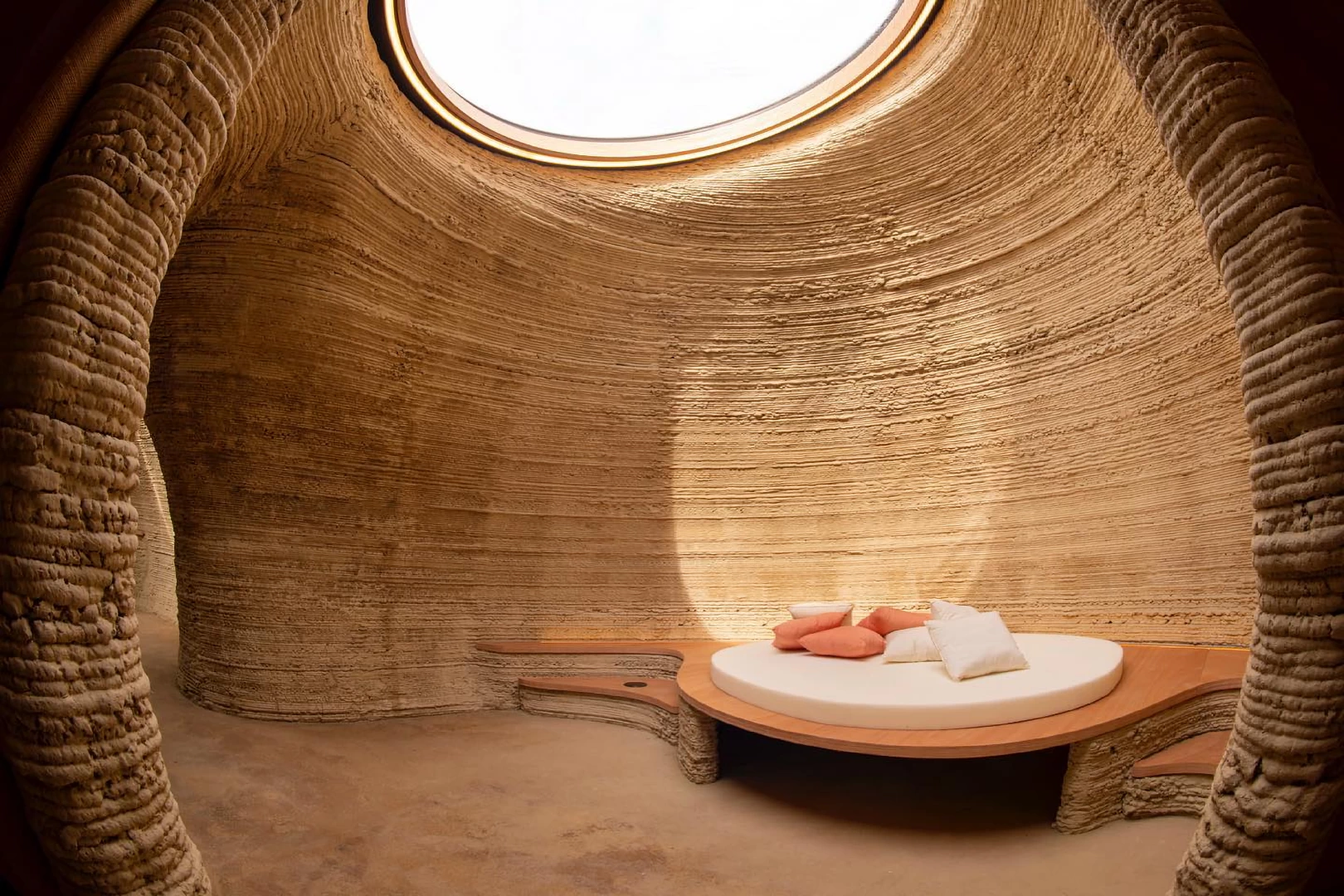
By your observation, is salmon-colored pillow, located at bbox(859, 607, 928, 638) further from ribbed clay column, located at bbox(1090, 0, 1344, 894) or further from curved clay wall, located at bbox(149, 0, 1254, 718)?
ribbed clay column, located at bbox(1090, 0, 1344, 894)

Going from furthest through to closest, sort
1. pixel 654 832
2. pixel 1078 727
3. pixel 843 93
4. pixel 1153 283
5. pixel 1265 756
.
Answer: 1. pixel 843 93
2. pixel 1153 283
3. pixel 654 832
4. pixel 1078 727
5. pixel 1265 756

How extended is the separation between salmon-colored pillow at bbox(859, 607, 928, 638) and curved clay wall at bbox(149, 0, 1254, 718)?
3.29ft

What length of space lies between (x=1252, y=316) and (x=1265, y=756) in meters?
0.93

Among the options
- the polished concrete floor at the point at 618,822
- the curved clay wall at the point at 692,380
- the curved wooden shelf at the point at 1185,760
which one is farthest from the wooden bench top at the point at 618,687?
the curved wooden shelf at the point at 1185,760

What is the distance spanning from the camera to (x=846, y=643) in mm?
4207

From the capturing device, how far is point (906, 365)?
548 centimetres

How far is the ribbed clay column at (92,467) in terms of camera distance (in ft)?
4.60

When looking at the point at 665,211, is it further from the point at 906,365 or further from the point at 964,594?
the point at 964,594

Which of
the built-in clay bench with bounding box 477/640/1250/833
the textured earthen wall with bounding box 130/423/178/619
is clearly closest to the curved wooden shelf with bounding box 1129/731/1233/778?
the built-in clay bench with bounding box 477/640/1250/833

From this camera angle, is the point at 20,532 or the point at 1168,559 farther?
the point at 1168,559

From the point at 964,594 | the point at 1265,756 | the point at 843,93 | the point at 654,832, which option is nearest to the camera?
the point at 1265,756

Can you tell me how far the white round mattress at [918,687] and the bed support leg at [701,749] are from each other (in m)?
0.20

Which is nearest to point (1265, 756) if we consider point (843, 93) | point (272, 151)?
point (843, 93)

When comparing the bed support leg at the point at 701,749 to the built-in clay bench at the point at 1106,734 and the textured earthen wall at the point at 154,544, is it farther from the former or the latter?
→ the textured earthen wall at the point at 154,544
